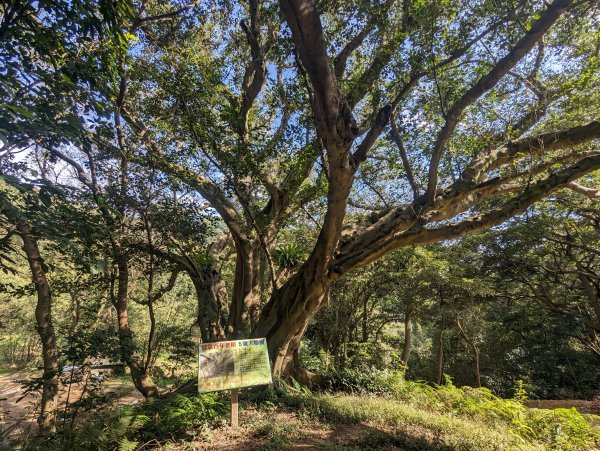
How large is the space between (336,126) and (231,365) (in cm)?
324

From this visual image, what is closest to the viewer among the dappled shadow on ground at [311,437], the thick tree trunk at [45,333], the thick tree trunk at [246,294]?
the dappled shadow on ground at [311,437]

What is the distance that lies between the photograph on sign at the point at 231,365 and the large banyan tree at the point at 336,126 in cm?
166

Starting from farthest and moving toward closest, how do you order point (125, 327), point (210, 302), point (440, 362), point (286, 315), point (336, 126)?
1. point (440, 362)
2. point (210, 302)
3. point (125, 327)
4. point (286, 315)
5. point (336, 126)

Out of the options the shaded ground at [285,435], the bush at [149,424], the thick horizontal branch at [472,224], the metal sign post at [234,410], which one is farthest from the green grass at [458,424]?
the thick horizontal branch at [472,224]

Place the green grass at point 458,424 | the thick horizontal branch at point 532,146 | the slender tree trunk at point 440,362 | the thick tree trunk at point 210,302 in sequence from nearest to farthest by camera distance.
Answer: the green grass at point 458,424
the thick horizontal branch at point 532,146
the thick tree trunk at point 210,302
the slender tree trunk at point 440,362

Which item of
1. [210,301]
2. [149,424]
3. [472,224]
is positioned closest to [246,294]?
[210,301]

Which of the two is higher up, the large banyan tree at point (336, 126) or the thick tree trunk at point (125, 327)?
the large banyan tree at point (336, 126)

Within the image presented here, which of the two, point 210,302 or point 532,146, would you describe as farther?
point 210,302

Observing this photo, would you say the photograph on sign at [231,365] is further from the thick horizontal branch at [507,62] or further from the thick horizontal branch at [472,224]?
the thick horizontal branch at [507,62]

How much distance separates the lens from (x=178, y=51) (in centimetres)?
566

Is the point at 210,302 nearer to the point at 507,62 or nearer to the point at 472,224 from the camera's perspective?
the point at 472,224

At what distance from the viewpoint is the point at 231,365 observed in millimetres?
3949

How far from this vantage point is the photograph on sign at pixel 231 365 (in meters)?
3.82

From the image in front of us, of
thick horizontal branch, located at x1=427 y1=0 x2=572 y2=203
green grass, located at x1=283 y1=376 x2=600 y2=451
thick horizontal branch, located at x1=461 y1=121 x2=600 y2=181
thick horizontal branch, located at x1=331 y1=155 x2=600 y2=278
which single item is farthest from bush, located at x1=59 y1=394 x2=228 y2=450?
thick horizontal branch, located at x1=461 y1=121 x2=600 y2=181
